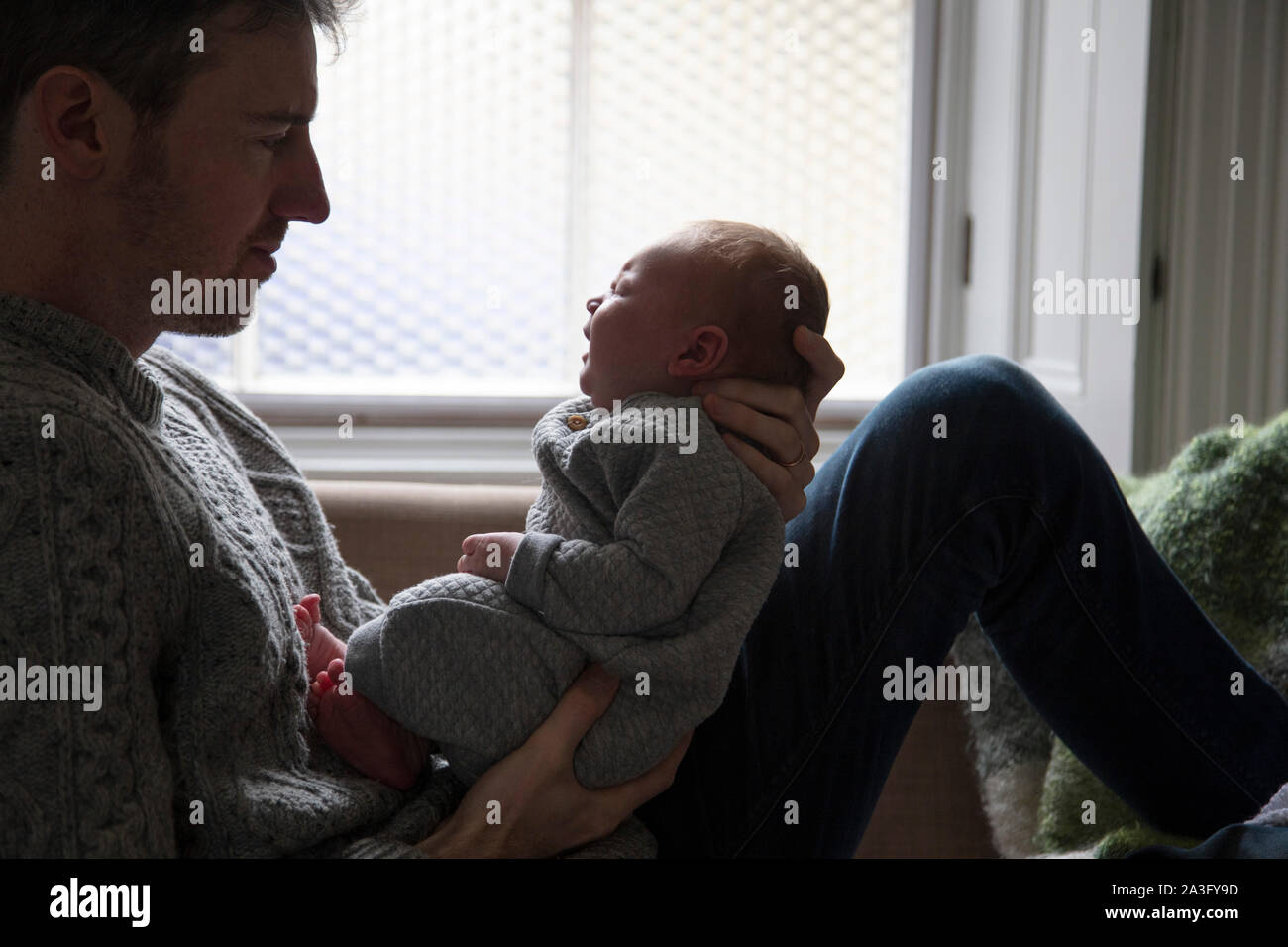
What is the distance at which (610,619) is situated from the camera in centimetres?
89

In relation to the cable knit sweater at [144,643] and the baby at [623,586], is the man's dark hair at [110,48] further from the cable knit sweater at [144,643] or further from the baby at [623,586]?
the baby at [623,586]

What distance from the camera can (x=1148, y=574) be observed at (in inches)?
43.6

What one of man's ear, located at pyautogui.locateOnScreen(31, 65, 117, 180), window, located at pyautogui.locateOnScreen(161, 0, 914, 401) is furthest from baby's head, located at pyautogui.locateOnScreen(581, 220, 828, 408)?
window, located at pyautogui.locateOnScreen(161, 0, 914, 401)

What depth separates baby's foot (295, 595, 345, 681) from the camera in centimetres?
100

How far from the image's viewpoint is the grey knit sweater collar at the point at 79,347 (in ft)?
2.67

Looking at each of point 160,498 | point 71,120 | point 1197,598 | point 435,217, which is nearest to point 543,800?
point 160,498

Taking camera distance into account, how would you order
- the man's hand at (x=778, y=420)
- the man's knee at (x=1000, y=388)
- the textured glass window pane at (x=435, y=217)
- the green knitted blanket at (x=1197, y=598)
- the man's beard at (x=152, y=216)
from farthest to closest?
the textured glass window pane at (x=435, y=217) < the green knitted blanket at (x=1197, y=598) < the man's knee at (x=1000, y=388) < the man's hand at (x=778, y=420) < the man's beard at (x=152, y=216)

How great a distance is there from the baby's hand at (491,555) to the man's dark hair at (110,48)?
1.28 ft

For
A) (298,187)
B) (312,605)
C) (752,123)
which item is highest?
(752,123)

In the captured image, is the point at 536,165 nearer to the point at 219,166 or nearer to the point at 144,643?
the point at 219,166

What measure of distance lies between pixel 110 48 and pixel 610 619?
0.54 meters

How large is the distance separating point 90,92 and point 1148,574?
98 cm

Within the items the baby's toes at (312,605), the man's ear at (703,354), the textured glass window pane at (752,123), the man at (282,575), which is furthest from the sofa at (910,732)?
the textured glass window pane at (752,123)

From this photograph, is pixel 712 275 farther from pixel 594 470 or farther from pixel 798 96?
pixel 798 96
